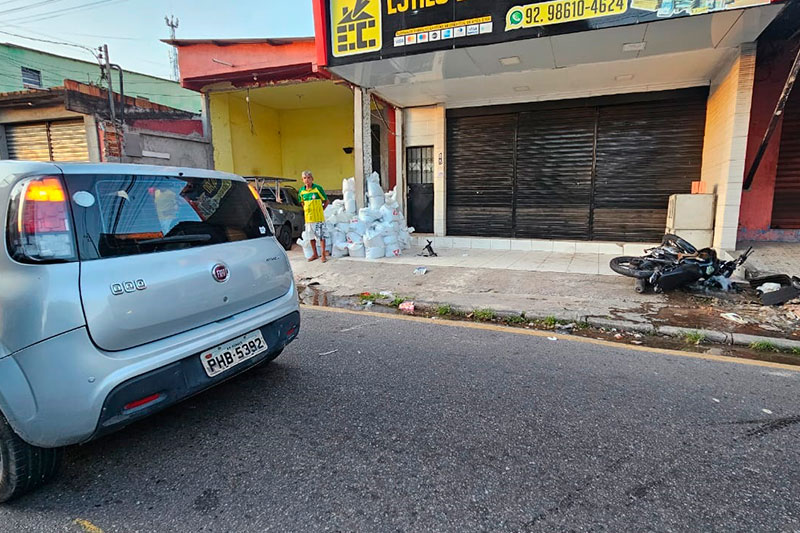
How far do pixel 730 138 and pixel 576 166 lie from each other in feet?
9.99

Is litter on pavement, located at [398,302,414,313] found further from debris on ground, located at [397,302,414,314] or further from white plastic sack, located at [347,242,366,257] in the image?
white plastic sack, located at [347,242,366,257]

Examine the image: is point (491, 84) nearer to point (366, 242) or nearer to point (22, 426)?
point (366, 242)

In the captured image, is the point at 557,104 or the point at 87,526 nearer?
the point at 87,526

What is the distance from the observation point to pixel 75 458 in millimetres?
2539

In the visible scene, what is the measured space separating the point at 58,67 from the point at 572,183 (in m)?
25.4

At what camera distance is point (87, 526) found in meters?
2.01

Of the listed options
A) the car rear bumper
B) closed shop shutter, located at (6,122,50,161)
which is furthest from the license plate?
closed shop shutter, located at (6,122,50,161)

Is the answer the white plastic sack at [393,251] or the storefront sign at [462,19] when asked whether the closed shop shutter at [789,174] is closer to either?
the storefront sign at [462,19]

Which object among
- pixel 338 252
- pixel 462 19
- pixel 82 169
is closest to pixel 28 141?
pixel 338 252

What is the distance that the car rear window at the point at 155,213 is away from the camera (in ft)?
7.41

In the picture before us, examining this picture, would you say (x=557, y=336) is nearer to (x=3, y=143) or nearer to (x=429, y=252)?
(x=429, y=252)

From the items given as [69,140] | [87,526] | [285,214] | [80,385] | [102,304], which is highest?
[69,140]

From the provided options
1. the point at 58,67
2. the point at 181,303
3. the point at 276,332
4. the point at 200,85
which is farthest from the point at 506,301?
the point at 58,67

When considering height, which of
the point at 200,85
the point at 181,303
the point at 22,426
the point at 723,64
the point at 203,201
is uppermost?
the point at 200,85
